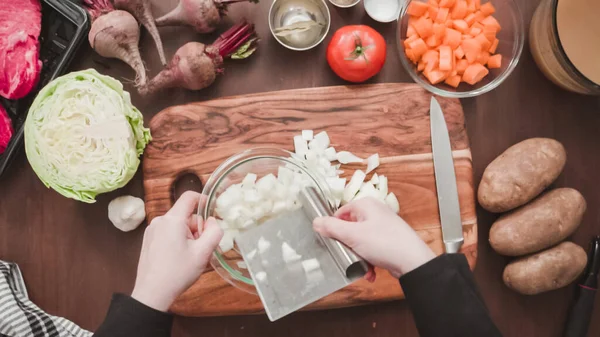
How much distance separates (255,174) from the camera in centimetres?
134

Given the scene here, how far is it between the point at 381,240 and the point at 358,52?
54cm

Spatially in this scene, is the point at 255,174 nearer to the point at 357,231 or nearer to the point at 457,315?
the point at 357,231

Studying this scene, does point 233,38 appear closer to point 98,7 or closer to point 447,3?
point 98,7

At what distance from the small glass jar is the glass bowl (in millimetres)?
684

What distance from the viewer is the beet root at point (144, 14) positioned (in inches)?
55.6

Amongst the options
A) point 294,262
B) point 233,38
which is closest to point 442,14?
point 233,38

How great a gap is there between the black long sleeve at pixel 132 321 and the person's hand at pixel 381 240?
375 mm

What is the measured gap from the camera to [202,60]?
136cm

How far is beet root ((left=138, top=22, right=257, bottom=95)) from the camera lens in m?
1.36

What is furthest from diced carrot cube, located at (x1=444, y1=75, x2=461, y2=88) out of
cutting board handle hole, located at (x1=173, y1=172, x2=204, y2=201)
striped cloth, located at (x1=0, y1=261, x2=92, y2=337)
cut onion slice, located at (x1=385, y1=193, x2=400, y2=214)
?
striped cloth, located at (x1=0, y1=261, x2=92, y2=337)

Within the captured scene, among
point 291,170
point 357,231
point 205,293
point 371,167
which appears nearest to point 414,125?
point 371,167

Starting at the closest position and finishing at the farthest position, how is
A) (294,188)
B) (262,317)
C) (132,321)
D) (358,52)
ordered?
1. (132,321)
2. (294,188)
3. (358,52)
4. (262,317)

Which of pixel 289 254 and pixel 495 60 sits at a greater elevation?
pixel 495 60

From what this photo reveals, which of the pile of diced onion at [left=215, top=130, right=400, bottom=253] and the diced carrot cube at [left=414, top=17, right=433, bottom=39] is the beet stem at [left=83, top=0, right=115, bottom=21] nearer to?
the pile of diced onion at [left=215, top=130, right=400, bottom=253]
